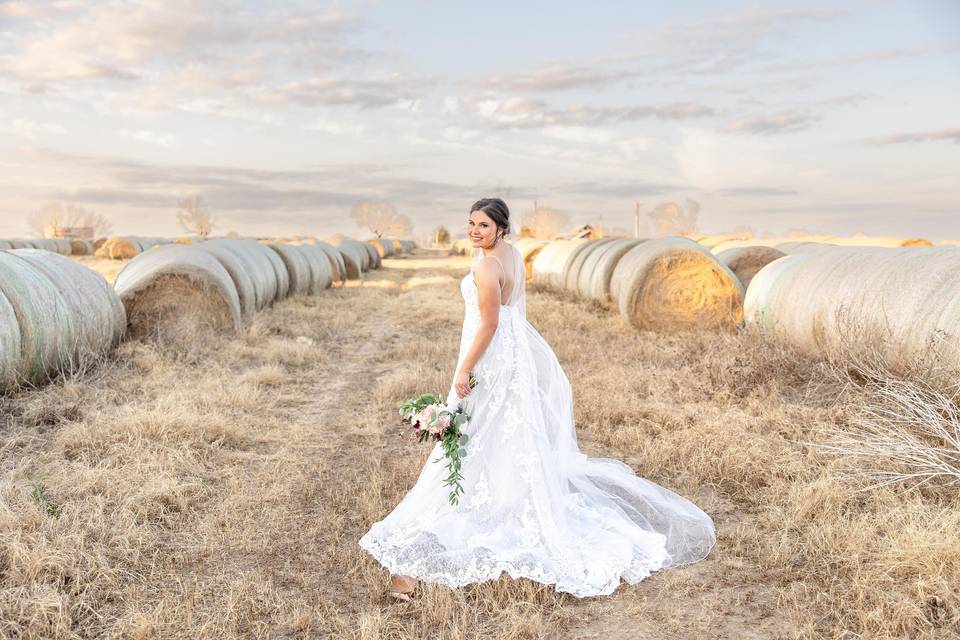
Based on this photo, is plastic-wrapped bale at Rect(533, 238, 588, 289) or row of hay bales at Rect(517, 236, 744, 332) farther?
plastic-wrapped bale at Rect(533, 238, 588, 289)

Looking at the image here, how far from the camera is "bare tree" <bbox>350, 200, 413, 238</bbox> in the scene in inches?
5103

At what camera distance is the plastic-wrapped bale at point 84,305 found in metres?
Result: 7.64

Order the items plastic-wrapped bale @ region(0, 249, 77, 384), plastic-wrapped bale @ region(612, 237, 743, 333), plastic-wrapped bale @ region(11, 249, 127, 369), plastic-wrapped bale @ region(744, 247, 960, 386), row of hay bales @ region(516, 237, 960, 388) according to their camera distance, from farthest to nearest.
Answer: plastic-wrapped bale @ region(612, 237, 743, 333), plastic-wrapped bale @ region(11, 249, 127, 369), plastic-wrapped bale @ region(0, 249, 77, 384), row of hay bales @ region(516, 237, 960, 388), plastic-wrapped bale @ region(744, 247, 960, 386)

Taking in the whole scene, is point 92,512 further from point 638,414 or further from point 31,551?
point 638,414

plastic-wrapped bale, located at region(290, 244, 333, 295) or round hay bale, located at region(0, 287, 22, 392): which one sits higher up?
round hay bale, located at region(0, 287, 22, 392)

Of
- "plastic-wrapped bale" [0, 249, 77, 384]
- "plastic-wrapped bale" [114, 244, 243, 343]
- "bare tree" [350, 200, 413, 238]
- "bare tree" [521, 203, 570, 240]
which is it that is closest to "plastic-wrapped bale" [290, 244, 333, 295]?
"plastic-wrapped bale" [114, 244, 243, 343]

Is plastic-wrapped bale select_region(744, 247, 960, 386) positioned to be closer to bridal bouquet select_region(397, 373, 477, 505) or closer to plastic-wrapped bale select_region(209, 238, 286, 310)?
bridal bouquet select_region(397, 373, 477, 505)

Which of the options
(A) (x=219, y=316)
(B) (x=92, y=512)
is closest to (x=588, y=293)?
(A) (x=219, y=316)

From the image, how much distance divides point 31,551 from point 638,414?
4.61 metres

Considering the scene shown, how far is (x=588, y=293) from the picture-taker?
14773 millimetres

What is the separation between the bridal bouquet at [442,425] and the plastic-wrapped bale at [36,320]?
503 centimetres

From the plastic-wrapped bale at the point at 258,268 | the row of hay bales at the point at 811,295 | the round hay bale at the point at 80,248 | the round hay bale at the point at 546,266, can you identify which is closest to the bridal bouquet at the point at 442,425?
the row of hay bales at the point at 811,295

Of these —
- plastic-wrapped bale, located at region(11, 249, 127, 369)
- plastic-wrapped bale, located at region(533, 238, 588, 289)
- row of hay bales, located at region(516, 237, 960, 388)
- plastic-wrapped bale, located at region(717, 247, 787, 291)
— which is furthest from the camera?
plastic-wrapped bale, located at region(533, 238, 588, 289)

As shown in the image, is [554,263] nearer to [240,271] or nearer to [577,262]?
[577,262]
